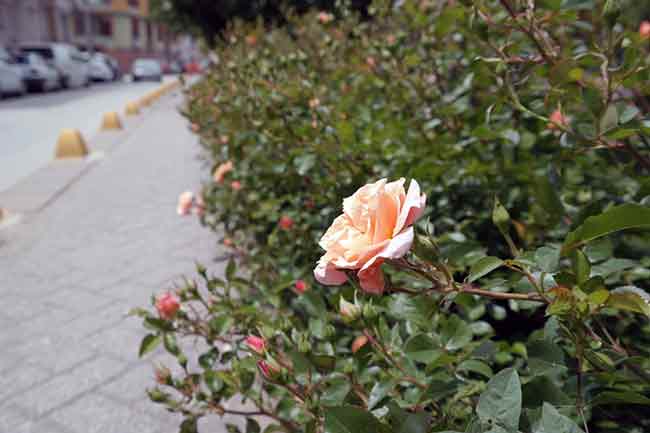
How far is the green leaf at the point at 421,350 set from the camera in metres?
0.99

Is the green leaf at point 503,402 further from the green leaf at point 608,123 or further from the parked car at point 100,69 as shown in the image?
the parked car at point 100,69

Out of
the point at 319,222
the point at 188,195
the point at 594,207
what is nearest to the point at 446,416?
the point at 594,207

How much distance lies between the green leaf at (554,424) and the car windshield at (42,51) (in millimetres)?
23618

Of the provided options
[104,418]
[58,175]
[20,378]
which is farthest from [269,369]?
[58,175]

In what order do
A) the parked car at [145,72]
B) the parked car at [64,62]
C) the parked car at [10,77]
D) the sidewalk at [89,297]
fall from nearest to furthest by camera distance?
the sidewalk at [89,297]
the parked car at [10,77]
the parked car at [64,62]
the parked car at [145,72]

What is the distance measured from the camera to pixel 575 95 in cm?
124

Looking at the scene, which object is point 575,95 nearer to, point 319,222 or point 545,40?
point 545,40

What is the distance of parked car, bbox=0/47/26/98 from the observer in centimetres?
1536

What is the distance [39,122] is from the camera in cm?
1122

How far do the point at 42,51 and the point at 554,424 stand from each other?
956 inches

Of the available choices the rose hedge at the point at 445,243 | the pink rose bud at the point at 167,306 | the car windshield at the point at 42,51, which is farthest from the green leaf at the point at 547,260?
the car windshield at the point at 42,51

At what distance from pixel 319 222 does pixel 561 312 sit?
1255 millimetres

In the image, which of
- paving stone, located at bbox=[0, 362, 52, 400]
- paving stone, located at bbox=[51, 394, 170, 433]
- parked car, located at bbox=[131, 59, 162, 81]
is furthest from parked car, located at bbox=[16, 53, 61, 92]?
paving stone, located at bbox=[51, 394, 170, 433]

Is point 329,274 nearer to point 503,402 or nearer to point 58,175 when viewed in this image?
point 503,402
